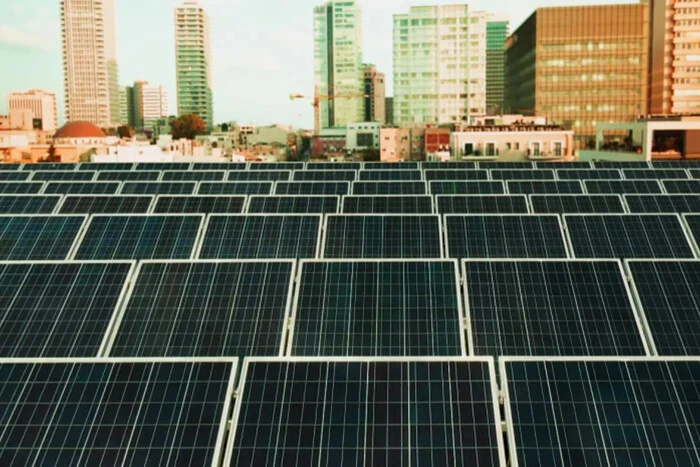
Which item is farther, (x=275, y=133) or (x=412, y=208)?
(x=275, y=133)

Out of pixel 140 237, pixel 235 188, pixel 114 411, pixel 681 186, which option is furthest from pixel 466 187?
pixel 114 411

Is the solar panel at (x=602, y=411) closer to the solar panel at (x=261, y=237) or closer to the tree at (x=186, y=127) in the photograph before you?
the solar panel at (x=261, y=237)

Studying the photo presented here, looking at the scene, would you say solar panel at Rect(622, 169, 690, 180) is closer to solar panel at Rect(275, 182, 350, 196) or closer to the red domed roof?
solar panel at Rect(275, 182, 350, 196)

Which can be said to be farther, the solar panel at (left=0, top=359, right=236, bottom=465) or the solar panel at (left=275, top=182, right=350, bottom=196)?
the solar panel at (left=275, top=182, right=350, bottom=196)

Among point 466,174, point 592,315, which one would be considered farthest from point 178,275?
point 466,174

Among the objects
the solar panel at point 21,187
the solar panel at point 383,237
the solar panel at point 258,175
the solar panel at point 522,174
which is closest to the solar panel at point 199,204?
the solar panel at point 383,237

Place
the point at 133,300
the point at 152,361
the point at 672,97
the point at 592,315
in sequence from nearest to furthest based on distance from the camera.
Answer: the point at 152,361
the point at 592,315
the point at 133,300
the point at 672,97

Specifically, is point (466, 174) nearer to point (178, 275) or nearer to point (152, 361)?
point (178, 275)

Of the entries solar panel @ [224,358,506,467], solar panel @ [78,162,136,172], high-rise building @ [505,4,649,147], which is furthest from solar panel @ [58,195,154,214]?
high-rise building @ [505,4,649,147]
